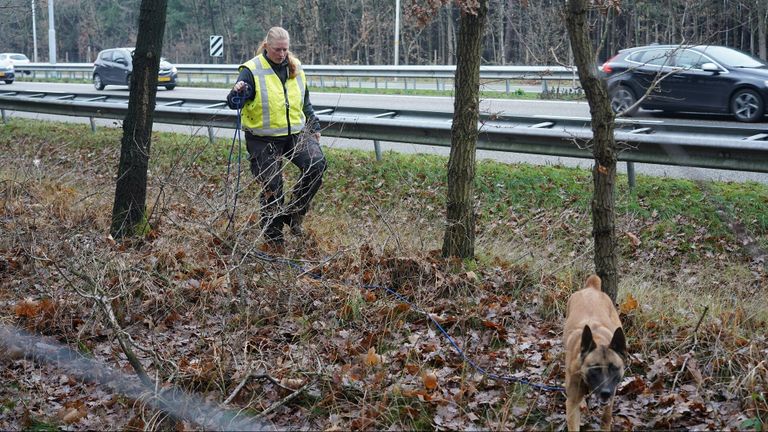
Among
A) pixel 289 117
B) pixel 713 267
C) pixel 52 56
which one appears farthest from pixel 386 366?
pixel 52 56

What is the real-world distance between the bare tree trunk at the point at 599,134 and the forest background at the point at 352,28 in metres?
23.1

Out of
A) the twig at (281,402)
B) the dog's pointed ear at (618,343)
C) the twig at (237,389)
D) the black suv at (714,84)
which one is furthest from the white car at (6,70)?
the dog's pointed ear at (618,343)

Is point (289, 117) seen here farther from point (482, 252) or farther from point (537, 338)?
point (537, 338)

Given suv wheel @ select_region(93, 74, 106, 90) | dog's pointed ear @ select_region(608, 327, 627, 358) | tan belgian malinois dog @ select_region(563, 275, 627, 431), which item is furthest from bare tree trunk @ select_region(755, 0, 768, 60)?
dog's pointed ear @ select_region(608, 327, 627, 358)

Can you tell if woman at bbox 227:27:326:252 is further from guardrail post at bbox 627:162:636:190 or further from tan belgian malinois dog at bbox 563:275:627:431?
guardrail post at bbox 627:162:636:190

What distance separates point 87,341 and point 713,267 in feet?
19.8

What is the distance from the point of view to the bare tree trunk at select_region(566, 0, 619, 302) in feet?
18.5

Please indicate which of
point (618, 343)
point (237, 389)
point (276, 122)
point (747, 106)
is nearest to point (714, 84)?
point (747, 106)

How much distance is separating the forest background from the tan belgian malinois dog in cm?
2432

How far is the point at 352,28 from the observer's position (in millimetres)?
50656

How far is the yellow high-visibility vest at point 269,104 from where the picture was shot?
8.28 metres

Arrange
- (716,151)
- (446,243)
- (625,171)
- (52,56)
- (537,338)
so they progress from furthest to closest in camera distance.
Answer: (52,56) < (625,171) < (716,151) < (446,243) < (537,338)

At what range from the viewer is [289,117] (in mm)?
8445

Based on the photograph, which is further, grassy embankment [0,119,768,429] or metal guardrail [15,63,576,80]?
metal guardrail [15,63,576,80]
